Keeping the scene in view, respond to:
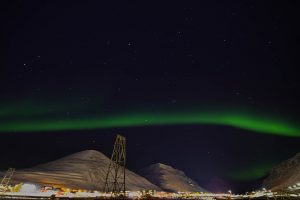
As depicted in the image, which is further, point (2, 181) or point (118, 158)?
point (2, 181)

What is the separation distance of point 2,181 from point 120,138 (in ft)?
386

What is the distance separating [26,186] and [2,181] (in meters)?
14.2

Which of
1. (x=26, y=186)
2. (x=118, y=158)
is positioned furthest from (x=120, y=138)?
(x=26, y=186)

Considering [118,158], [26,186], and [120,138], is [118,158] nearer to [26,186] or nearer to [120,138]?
[120,138]

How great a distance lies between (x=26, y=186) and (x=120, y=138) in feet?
364

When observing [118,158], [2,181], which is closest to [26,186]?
[2,181]

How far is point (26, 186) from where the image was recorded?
195500 millimetres

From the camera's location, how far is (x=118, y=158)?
386 ft

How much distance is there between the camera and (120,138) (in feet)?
370

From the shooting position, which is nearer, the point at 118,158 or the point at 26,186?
the point at 118,158

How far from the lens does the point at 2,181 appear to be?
194 meters

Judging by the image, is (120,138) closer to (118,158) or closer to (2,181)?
(118,158)
